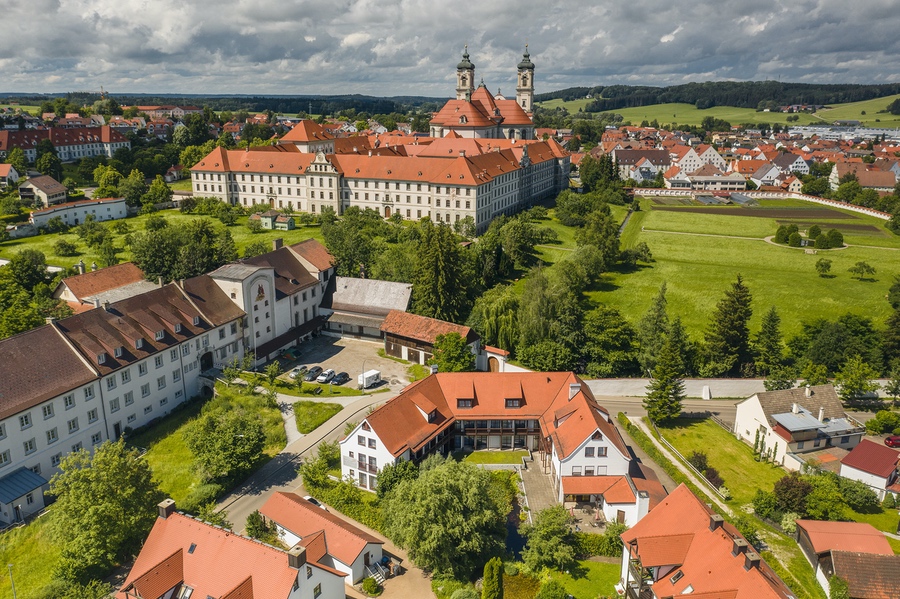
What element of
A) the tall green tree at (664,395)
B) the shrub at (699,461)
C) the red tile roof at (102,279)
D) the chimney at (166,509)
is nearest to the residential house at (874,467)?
the shrub at (699,461)

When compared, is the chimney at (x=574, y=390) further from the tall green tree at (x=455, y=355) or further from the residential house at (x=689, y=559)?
the residential house at (x=689, y=559)

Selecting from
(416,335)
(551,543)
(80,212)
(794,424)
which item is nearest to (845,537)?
(794,424)

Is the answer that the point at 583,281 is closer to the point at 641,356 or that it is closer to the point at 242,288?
the point at 641,356

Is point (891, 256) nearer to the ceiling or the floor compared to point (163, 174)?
nearer to the floor

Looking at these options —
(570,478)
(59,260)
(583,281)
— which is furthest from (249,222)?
(570,478)

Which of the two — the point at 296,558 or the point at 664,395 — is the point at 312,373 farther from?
the point at 664,395

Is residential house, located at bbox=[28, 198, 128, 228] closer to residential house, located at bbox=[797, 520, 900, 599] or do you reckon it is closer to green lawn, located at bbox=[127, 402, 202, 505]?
green lawn, located at bbox=[127, 402, 202, 505]

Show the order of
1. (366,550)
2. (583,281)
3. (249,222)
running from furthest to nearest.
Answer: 1. (249,222)
2. (583,281)
3. (366,550)
